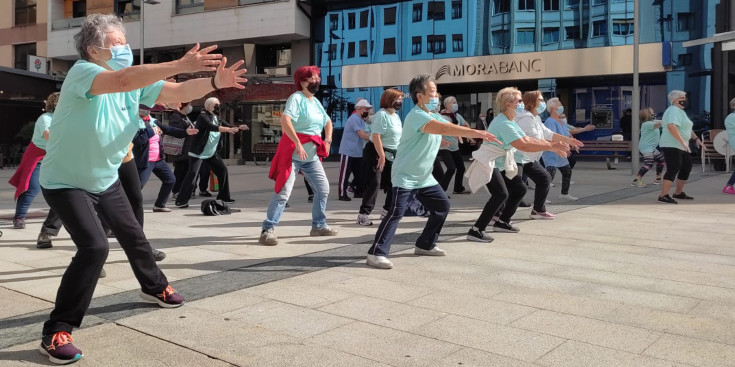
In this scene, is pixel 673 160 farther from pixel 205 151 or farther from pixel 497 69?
pixel 497 69

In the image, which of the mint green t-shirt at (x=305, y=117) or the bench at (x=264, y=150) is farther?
the bench at (x=264, y=150)

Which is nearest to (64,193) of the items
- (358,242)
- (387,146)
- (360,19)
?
(358,242)

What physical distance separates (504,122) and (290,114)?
216cm

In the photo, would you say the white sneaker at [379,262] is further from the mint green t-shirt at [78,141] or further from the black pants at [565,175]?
the black pants at [565,175]

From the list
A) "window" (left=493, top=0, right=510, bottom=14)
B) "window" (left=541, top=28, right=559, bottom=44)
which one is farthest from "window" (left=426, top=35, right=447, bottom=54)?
"window" (left=541, top=28, right=559, bottom=44)

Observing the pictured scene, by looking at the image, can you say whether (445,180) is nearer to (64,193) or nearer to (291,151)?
(291,151)

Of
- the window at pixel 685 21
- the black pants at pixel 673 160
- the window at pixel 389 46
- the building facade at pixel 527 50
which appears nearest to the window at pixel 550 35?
the building facade at pixel 527 50

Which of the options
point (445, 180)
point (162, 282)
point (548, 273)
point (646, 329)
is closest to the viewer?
point (646, 329)

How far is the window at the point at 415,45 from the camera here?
2506cm

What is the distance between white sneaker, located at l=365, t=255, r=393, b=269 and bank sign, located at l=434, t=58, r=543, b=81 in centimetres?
1897

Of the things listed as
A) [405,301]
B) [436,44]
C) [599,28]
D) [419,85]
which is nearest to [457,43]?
[436,44]

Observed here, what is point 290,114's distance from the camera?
637 centimetres

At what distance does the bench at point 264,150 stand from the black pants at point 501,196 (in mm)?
18934

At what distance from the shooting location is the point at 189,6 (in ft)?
94.9
